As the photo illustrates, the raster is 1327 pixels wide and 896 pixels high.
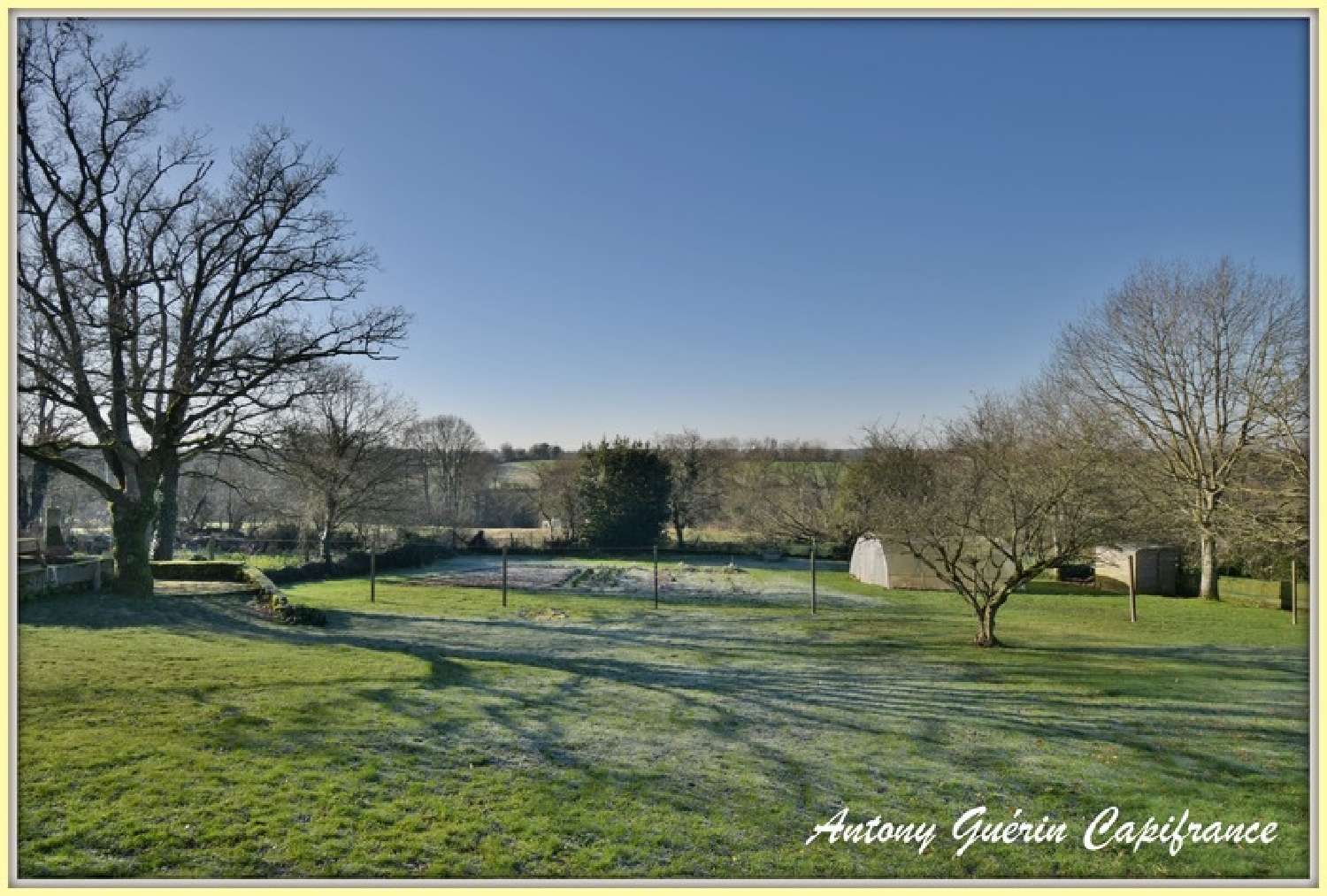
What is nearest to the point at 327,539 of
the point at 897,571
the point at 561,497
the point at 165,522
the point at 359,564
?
the point at 359,564

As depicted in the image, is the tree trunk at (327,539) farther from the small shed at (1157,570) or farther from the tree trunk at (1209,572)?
the tree trunk at (1209,572)

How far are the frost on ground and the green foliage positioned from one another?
3.12m

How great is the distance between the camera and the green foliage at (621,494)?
4172 cm

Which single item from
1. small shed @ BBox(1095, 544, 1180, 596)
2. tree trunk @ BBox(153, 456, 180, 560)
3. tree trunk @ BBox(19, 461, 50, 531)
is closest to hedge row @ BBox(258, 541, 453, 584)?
tree trunk @ BBox(153, 456, 180, 560)

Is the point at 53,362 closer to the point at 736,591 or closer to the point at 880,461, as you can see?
the point at 736,591

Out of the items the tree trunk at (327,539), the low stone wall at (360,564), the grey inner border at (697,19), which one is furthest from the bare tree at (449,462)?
the grey inner border at (697,19)

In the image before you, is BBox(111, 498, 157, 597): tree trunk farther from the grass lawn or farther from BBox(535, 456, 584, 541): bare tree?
BBox(535, 456, 584, 541): bare tree

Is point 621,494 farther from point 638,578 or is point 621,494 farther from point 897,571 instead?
point 897,571

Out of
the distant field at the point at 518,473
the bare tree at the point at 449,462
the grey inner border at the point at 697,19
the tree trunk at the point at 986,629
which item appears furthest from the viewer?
the distant field at the point at 518,473

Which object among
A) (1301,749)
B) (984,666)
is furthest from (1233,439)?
(1301,749)

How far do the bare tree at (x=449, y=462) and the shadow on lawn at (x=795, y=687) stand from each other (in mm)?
35129

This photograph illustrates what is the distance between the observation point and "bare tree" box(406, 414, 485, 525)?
51688 millimetres

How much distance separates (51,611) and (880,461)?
1235 inches

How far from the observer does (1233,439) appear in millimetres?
24156
